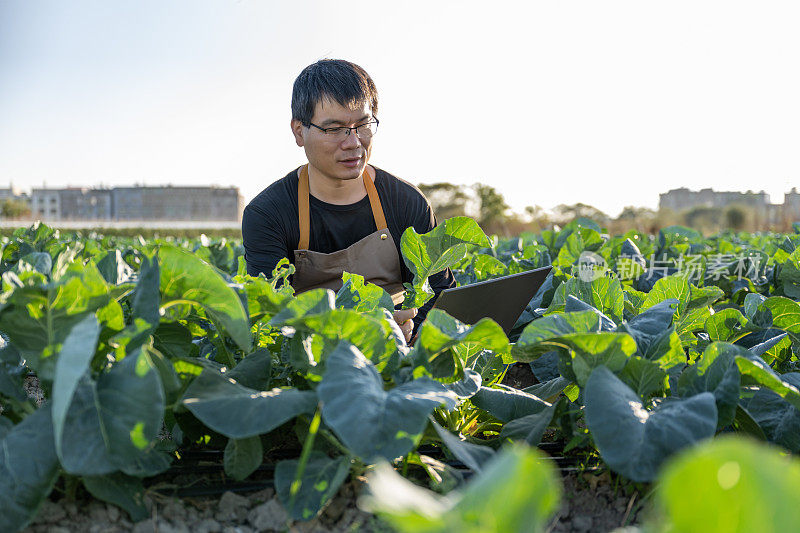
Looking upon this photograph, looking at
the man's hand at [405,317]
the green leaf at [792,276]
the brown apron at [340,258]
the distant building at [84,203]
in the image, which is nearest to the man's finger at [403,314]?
the man's hand at [405,317]

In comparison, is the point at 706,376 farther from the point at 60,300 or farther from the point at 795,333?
the point at 60,300

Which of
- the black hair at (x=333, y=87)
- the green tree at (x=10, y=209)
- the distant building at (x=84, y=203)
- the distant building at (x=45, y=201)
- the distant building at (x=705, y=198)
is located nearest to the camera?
the black hair at (x=333, y=87)

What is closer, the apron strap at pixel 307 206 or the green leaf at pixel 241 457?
the green leaf at pixel 241 457

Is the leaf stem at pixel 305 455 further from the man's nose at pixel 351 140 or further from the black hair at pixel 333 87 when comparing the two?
the black hair at pixel 333 87

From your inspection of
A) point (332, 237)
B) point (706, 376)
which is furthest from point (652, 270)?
point (706, 376)

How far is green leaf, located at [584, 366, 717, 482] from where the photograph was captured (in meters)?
1.09

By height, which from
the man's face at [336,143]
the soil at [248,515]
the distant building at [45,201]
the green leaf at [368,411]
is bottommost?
the distant building at [45,201]

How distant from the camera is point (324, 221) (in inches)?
121

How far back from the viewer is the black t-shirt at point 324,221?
117 inches

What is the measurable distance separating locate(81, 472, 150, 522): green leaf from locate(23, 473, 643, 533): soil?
0.08ft

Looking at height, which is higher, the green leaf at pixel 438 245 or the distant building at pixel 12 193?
the green leaf at pixel 438 245

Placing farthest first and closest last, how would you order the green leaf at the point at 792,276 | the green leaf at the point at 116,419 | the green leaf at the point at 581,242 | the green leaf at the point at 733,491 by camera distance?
the green leaf at the point at 581,242 → the green leaf at the point at 792,276 → the green leaf at the point at 116,419 → the green leaf at the point at 733,491

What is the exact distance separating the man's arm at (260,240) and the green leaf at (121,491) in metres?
1.82

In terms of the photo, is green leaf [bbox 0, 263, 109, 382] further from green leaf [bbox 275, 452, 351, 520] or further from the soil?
green leaf [bbox 275, 452, 351, 520]
